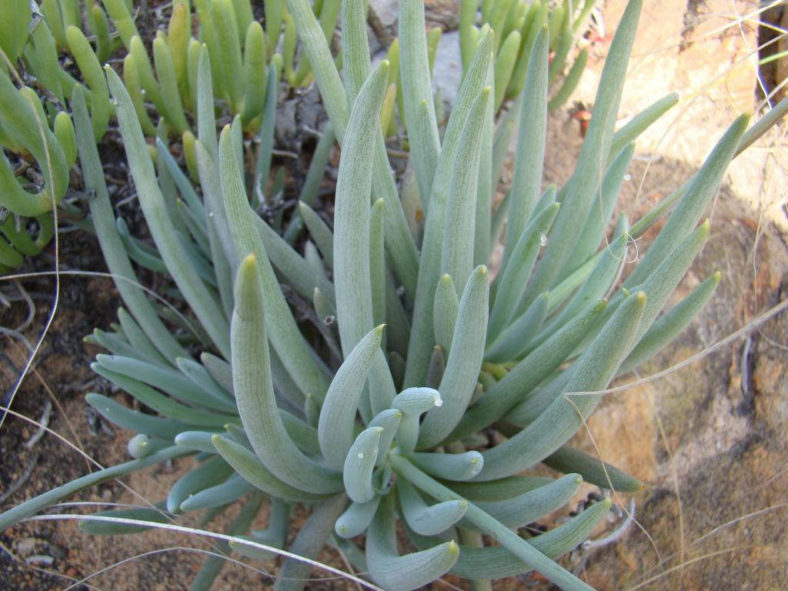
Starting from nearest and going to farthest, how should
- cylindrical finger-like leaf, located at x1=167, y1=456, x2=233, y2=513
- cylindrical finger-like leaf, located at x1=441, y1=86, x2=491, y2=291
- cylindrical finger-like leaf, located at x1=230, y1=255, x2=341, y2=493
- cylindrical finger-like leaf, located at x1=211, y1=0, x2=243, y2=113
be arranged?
cylindrical finger-like leaf, located at x1=230, y1=255, x2=341, y2=493 → cylindrical finger-like leaf, located at x1=441, y1=86, x2=491, y2=291 → cylindrical finger-like leaf, located at x1=167, y1=456, x2=233, y2=513 → cylindrical finger-like leaf, located at x1=211, y1=0, x2=243, y2=113

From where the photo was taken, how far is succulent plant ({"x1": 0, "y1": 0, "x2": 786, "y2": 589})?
761 mm

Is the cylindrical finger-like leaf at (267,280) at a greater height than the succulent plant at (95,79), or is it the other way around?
the succulent plant at (95,79)

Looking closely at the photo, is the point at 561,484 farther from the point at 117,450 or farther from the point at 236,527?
the point at 117,450

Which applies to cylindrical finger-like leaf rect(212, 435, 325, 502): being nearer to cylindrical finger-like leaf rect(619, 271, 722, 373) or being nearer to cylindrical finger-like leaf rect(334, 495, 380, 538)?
cylindrical finger-like leaf rect(334, 495, 380, 538)

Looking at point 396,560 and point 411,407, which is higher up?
point 411,407

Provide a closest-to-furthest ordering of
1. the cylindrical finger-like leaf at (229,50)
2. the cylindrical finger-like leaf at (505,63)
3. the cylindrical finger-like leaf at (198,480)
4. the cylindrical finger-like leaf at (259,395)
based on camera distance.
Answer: the cylindrical finger-like leaf at (259,395) → the cylindrical finger-like leaf at (198,480) → the cylindrical finger-like leaf at (229,50) → the cylindrical finger-like leaf at (505,63)

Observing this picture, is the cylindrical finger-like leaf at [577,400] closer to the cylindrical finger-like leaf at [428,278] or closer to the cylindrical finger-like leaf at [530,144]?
the cylindrical finger-like leaf at [428,278]

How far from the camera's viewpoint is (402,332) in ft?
3.50

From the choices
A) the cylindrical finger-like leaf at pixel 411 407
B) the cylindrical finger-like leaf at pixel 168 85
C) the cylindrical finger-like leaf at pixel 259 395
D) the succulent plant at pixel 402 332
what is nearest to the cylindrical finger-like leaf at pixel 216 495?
the succulent plant at pixel 402 332

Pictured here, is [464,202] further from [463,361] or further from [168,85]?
[168,85]

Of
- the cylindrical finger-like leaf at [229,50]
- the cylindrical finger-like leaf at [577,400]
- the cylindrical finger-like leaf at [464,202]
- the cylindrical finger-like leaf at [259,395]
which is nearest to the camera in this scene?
the cylindrical finger-like leaf at [259,395]

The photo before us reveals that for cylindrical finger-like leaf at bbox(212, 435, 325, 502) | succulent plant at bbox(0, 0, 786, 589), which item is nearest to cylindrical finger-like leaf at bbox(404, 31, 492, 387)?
succulent plant at bbox(0, 0, 786, 589)

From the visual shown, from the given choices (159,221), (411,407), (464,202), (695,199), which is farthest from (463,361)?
(159,221)

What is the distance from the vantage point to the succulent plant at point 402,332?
0.76 metres
